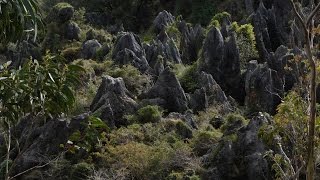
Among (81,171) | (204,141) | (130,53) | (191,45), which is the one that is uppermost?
(130,53)

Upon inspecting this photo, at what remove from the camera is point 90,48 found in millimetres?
27562

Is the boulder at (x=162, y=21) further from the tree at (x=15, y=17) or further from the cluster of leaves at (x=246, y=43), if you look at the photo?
the tree at (x=15, y=17)

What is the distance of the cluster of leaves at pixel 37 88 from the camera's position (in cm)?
468

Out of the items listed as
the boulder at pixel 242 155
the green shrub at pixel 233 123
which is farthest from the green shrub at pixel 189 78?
the boulder at pixel 242 155

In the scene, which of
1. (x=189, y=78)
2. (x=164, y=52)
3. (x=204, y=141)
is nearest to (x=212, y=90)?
(x=189, y=78)

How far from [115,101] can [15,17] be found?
1435 centimetres

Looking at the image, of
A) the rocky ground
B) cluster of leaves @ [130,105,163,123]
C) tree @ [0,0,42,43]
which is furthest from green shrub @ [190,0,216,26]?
tree @ [0,0,42,43]

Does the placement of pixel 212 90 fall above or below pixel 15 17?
below

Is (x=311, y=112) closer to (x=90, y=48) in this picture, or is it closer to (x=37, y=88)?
(x=37, y=88)

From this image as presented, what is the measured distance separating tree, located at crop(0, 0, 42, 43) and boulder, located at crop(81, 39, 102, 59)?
22.6m

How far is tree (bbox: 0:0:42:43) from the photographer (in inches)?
155

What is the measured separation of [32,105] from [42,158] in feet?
38.2

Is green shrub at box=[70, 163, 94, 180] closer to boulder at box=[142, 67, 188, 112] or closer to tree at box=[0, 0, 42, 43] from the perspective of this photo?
boulder at box=[142, 67, 188, 112]

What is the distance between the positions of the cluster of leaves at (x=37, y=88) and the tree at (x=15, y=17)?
44cm
